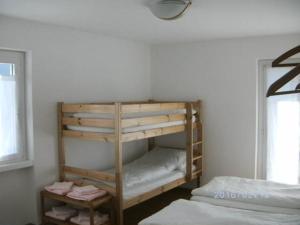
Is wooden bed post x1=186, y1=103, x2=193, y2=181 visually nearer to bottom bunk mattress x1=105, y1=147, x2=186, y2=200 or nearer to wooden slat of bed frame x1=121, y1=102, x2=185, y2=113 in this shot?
bottom bunk mattress x1=105, y1=147, x2=186, y2=200

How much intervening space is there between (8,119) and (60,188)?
2.86ft

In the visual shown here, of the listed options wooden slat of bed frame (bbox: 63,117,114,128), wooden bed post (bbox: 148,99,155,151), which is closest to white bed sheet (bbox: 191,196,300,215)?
wooden slat of bed frame (bbox: 63,117,114,128)

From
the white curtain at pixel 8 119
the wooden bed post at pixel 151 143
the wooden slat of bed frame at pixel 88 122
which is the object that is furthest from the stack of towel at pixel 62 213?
the wooden bed post at pixel 151 143

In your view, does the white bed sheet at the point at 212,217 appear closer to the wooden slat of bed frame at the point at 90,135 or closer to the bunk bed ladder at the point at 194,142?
the wooden slat of bed frame at the point at 90,135

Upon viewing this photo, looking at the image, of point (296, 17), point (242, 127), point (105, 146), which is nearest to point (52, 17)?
point (105, 146)

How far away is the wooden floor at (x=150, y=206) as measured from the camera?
3869 mm

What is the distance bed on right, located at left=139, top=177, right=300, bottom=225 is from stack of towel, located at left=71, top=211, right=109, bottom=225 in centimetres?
80

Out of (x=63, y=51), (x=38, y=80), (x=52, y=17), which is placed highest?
(x=52, y=17)

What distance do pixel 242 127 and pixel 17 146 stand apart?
2782mm

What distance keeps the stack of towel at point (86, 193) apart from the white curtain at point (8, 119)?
2.47 feet

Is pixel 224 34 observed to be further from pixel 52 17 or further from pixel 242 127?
pixel 52 17

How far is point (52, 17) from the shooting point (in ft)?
10.7

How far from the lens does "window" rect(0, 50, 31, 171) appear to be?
131 inches

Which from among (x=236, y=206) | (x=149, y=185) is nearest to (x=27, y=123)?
(x=149, y=185)
